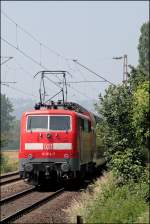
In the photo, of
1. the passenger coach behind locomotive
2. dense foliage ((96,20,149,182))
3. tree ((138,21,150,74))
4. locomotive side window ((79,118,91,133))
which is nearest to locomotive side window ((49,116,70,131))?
the passenger coach behind locomotive

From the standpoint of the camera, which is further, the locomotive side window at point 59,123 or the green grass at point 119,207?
the locomotive side window at point 59,123

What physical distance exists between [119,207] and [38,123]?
11368 millimetres

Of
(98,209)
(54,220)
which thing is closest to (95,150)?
(54,220)

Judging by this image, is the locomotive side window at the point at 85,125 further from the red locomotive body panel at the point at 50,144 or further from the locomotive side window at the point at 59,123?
the locomotive side window at the point at 59,123

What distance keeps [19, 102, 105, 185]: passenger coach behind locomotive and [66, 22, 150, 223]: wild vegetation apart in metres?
2.96

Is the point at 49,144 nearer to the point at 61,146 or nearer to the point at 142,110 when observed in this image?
the point at 61,146

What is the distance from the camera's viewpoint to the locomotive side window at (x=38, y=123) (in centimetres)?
2386

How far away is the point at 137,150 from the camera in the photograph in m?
18.3

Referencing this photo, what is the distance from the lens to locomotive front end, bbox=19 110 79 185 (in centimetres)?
2352

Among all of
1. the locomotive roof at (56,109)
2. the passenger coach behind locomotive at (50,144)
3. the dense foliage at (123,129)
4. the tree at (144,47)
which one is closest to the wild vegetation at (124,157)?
the dense foliage at (123,129)

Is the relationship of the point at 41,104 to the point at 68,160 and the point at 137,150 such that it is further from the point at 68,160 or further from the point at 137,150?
the point at 137,150

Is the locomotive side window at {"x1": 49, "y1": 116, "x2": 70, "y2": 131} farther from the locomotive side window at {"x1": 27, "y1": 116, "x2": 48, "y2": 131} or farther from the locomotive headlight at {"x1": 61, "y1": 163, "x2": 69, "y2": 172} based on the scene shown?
the locomotive headlight at {"x1": 61, "y1": 163, "x2": 69, "y2": 172}

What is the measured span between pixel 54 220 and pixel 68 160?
7529mm

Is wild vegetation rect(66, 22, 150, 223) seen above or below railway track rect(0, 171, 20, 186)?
above
